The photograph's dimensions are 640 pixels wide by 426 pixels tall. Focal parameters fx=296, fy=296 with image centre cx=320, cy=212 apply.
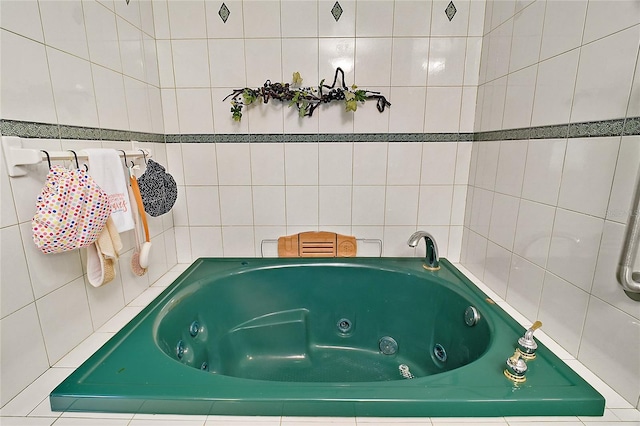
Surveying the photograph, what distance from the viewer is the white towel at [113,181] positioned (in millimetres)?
933

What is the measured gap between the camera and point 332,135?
5.08 feet

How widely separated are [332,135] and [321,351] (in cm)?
114

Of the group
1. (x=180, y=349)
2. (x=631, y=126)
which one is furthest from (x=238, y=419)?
(x=631, y=126)

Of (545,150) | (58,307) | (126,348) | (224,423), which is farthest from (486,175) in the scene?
A: (58,307)

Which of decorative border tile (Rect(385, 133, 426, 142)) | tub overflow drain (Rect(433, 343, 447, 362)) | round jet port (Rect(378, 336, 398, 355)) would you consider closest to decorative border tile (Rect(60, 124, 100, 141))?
decorative border tile (Rect(385, 133, 426, 142))

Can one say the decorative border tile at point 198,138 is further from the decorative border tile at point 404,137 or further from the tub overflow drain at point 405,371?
the tub overflow drain at point 405,371

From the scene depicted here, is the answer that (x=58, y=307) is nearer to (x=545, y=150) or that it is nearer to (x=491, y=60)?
(x=545, y=150)

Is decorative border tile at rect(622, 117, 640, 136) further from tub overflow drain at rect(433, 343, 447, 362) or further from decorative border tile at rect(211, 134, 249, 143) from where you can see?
decorative border tile at rect(211, 134, 249, 143)

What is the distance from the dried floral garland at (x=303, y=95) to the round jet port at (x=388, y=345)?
46.1 inches

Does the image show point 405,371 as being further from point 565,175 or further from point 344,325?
point 565,175

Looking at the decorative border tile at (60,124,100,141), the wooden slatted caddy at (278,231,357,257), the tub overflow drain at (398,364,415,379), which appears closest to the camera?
the decorative border tile at (60,124,100,141)

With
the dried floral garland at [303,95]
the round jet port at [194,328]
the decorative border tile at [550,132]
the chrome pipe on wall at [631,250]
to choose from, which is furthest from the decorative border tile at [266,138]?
the chrome pipe on wall at [631,250]

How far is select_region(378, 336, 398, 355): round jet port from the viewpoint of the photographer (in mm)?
1512

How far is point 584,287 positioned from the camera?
86 centimetres
